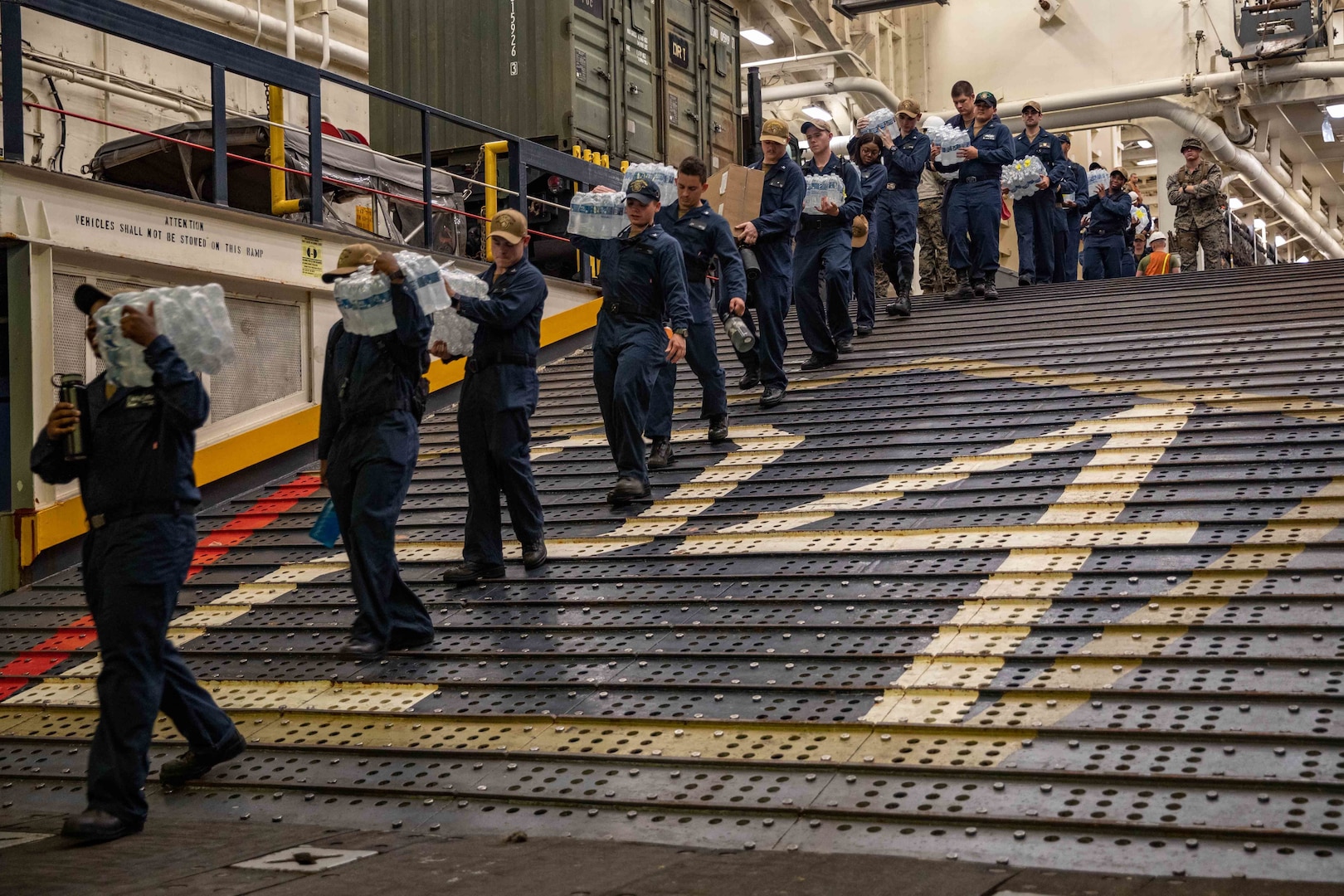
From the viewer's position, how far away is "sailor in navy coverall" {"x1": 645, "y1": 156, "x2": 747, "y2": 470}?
332 inches

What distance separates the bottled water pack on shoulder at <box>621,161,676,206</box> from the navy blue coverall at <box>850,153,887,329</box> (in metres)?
2.66

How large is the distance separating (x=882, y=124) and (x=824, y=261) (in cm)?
240

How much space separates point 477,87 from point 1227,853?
1258 cm

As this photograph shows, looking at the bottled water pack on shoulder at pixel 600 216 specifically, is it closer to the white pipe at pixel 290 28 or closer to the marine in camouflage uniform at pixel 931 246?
the marine in camouflage uniform at pixel 931 246

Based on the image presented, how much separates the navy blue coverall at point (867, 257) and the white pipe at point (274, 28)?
7.66 metres

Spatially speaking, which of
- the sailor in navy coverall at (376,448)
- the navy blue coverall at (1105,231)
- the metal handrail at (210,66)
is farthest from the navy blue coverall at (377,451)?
the navy blue coverall at (1105,231)

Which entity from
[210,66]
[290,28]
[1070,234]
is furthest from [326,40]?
[1070,234]

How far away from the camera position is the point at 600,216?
7.88 metres

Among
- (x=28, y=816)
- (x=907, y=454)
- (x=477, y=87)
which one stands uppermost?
(x=477, y=87)

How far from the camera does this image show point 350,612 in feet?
22.1

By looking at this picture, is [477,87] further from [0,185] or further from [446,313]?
[446,313]

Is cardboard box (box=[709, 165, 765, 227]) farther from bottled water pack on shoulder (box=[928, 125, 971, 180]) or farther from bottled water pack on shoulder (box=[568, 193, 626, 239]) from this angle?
bottled water pack on shoulder (box=[928, 125, 971, 180])

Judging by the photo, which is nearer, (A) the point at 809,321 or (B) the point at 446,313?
(B) the point at 446,313

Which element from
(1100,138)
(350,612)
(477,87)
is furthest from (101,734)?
(1100,138)
